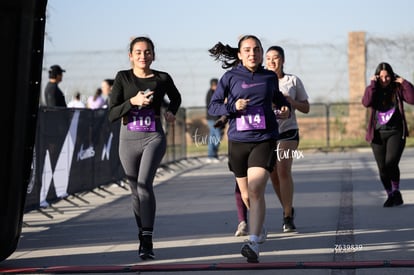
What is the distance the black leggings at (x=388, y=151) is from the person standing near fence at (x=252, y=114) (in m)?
3.59

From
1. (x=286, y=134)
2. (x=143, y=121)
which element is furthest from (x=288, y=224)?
(x=143, y=121)

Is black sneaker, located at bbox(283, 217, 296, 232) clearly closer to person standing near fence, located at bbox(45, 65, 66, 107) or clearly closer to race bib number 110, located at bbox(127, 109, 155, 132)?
race bib number 110, located at bbox(127, 109, 155, 132)

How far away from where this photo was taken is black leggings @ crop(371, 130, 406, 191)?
40.8 ft

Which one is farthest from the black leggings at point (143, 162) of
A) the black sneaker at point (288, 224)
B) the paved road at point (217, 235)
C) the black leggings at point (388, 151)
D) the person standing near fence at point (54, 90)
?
the person standing near fence at point (54, 90)

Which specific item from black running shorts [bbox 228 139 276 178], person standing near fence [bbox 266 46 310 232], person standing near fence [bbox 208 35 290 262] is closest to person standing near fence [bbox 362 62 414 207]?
person standing near fence [bbox 266 46 310 232]

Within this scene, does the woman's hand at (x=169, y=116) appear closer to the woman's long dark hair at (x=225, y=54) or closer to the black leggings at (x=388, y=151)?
the woman's long dark hair at (x=225, y=54)

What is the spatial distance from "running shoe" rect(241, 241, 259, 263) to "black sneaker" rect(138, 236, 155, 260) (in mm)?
845

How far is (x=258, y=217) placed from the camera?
8.45 m

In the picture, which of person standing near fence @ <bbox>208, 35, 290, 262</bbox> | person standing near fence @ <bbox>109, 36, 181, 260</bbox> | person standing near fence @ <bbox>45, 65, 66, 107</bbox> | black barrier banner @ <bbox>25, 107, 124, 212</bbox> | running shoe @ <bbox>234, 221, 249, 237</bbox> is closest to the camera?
person standing near fence @ <bbox>208, 35, 290, 262</bbox>

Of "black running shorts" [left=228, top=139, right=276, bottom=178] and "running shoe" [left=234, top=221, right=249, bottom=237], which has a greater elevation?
"black running shorts" [left=228, top=139, right=276, bottom=178]

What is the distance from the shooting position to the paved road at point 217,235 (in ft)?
26.5

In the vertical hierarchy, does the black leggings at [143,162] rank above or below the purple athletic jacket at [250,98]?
below

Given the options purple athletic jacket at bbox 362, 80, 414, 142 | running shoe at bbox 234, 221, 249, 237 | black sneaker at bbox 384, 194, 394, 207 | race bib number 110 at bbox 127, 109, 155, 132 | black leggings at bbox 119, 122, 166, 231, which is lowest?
running shoe at bbox 234, 221, 249, 237

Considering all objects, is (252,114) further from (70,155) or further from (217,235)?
→ (70,155)
